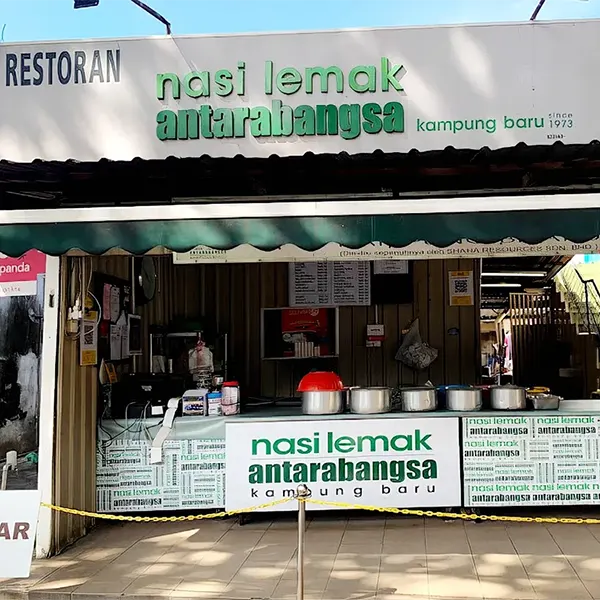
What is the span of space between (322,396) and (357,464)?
69cm

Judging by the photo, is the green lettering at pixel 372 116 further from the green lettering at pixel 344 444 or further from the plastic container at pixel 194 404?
the plastic container at pixel 194 404

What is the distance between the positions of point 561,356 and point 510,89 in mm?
8383

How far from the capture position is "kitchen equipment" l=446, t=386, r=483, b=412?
250 inches

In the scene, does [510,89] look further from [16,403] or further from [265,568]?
[16,403]

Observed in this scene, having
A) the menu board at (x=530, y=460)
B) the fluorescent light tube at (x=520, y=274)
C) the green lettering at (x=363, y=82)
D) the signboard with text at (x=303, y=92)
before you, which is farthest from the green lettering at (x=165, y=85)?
the fluorescent light tube at (x=520, y=274)

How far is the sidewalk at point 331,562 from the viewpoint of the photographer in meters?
4.81

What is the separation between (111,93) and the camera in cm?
629

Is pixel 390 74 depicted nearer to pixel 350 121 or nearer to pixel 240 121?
pixel 350 121

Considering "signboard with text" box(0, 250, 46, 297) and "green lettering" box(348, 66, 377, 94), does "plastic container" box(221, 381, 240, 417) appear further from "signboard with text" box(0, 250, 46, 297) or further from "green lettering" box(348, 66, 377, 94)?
"green lettering" box(348, 66, 377, 94)

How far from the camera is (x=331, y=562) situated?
5379 millimetres

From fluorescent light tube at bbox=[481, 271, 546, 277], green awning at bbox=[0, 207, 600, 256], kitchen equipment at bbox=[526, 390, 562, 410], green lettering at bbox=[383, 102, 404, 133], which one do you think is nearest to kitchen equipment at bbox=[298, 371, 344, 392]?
kitchen equipment at bbox=[526, 390, 562, 410]

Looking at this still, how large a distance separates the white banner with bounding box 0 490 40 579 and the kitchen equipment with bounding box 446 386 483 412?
3.68m

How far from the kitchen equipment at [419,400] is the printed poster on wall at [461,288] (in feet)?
10.0

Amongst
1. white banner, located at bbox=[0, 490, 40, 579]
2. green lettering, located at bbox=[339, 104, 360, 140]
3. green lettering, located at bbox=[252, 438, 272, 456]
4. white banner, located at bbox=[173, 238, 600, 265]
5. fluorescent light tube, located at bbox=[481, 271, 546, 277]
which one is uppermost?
green lettering, located at bbox=[339, 104, 360, 140]
